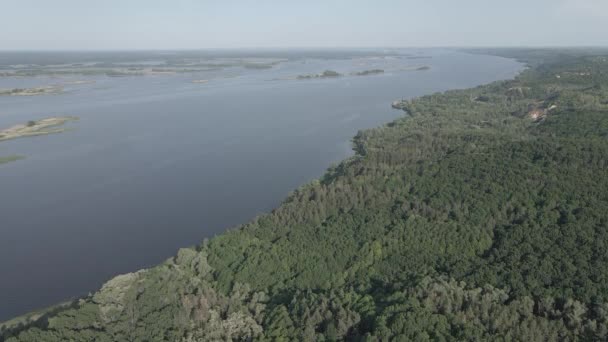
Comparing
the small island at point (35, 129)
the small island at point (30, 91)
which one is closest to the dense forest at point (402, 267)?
the small island at point (35, 129)

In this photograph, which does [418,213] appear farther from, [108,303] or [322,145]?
[322,145]

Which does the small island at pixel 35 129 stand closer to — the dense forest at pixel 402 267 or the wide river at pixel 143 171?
the wide river at pixel 143 171

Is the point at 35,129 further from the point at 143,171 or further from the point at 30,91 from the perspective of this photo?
the point at 30,91

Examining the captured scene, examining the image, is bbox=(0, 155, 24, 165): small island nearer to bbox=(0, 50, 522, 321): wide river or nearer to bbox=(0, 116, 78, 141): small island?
bbox=(0, 50, 522, 321): wide river

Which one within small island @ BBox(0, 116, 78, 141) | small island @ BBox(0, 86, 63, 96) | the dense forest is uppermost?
small island @ BBox(0, 86, 63, 96)

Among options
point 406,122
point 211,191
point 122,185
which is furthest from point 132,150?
point 406,122

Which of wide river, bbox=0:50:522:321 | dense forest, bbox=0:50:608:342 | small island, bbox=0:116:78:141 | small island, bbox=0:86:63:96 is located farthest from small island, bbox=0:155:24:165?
small island, bbox=0:86:63:96
